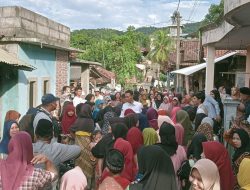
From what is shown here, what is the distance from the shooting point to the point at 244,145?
5.43m

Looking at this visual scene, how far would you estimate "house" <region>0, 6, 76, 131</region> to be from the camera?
12.3 meters

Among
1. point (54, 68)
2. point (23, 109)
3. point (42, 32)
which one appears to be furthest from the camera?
point (54, 68)

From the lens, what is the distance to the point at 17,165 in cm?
379

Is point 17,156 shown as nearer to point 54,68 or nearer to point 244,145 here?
point 244,145

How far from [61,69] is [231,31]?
8.55 metres

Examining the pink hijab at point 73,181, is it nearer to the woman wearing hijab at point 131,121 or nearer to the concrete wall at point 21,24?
the woman wearing hijab at point 131,121

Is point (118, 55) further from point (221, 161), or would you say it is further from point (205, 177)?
point (205, 177)

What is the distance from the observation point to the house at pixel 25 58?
1233 cm

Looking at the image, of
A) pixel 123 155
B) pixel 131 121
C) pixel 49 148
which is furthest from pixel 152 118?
pixel 49 148

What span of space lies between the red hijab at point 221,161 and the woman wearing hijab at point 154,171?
27.3 inches

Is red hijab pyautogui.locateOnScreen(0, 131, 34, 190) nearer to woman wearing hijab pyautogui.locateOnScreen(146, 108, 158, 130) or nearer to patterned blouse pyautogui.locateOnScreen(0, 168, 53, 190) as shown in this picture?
patterned blouse pyautogui.locateOnScreen(0, 168, 53, 190)

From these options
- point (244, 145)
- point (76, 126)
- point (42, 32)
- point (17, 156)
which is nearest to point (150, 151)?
point (17, 156)

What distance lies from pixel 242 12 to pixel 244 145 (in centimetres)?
337

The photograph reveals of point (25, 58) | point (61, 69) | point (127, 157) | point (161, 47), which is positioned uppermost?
point (161, 47)
